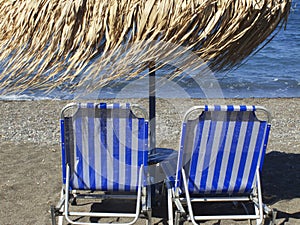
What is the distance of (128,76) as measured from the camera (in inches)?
131

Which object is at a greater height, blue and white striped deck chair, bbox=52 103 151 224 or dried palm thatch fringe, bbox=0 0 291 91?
dried palm thatch fringe, bbox=0 0 291 91

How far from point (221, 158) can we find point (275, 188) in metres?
1.38

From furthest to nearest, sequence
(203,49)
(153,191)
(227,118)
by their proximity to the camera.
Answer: (153,191), (227,118), (203,49)

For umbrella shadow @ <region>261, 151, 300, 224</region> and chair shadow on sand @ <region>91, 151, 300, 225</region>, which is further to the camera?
umbrella shadow @ <region>261, 151, 300, 224</region>

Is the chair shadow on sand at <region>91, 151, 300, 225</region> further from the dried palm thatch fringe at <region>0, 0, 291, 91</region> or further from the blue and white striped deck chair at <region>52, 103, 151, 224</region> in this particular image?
the dried palm thatch fringe at <region>0, 0, 291, 91</region>

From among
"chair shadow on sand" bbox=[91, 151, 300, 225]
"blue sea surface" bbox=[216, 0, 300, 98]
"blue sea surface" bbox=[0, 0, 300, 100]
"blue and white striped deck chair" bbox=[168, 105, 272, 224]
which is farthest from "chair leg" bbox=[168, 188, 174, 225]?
"blue sea surface" bbox=[216, 0, 300, 98]

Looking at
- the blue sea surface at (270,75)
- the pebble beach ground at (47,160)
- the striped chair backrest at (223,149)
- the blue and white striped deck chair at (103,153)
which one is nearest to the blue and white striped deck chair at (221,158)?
the striped chair backrest at (223,149)

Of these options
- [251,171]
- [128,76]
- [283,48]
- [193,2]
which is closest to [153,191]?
[251,171]

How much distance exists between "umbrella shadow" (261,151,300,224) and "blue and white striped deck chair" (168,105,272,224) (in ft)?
2.14

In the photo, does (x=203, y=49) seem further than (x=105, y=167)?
No

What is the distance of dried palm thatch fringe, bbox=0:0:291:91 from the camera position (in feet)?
10.0

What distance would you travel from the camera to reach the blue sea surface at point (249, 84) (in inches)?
421

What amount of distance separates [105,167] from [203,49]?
4.04 feet

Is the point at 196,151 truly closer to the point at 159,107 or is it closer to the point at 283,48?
the point at 159,107
